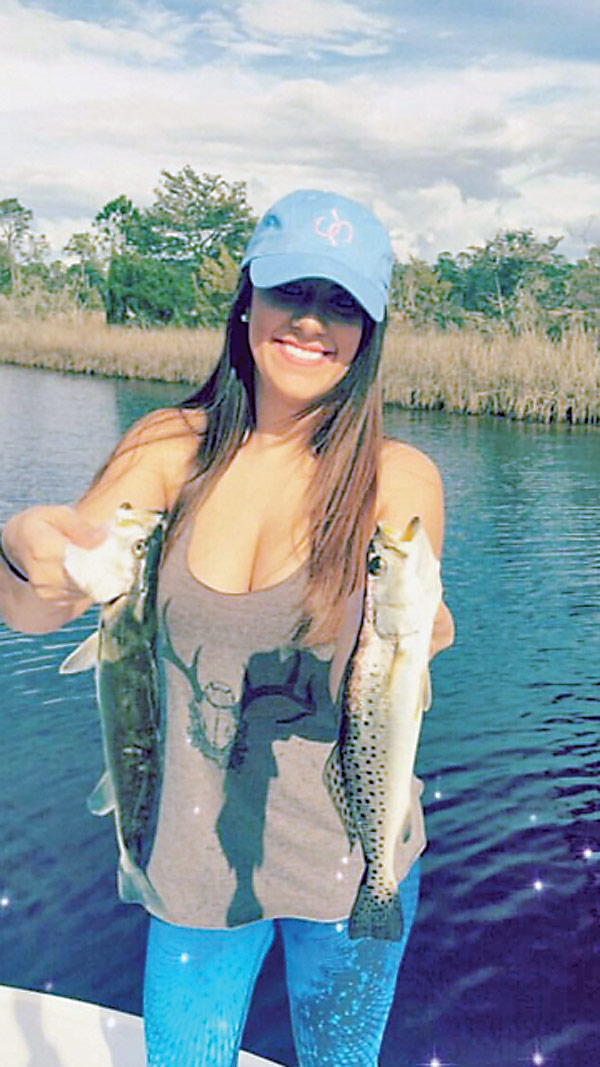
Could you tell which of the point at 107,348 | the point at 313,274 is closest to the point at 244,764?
the point at 313,274

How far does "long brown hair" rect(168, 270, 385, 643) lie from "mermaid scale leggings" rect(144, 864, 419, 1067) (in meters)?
0.49

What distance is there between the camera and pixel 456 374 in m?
20.0

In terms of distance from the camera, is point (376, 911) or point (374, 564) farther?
point (376, 911)

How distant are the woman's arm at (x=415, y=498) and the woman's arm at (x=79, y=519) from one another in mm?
337

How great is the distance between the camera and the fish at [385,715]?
4.90ft

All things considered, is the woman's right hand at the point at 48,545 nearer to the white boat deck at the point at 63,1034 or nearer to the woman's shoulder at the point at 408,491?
the woman's shoulder at the point at 408,491

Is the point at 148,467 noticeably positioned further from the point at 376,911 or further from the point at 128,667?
the point at 376,911

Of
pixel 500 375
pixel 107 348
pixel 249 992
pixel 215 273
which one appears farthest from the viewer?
pixel 215 273

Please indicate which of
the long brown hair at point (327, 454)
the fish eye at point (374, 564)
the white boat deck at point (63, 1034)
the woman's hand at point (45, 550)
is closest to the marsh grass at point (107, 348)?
the white boat deck at point (63, 1034)

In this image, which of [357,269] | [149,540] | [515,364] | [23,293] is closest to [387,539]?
[149,540]

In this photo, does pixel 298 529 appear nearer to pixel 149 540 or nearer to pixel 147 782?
pixel 149 540

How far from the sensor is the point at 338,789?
1.68 metres

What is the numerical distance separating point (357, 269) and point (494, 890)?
4187 millimetres

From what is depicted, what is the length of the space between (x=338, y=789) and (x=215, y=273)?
1603 inches
